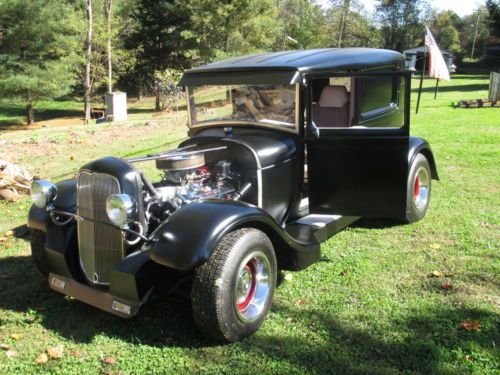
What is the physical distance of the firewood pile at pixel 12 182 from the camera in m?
6.63

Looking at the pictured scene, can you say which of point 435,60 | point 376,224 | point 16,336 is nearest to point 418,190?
point 376,224

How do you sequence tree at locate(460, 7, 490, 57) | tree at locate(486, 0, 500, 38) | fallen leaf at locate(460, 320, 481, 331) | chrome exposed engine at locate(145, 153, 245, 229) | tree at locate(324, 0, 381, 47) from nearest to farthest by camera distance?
fallen leaf at locate(460, 320, 481, 331), chrome exposed engine at locate(145, 153, 245, 229), tree at locate(486, 0, 500, 38), tree at locate(324, 0, 381, 47), tree at locate(460, 7, 490, 57)

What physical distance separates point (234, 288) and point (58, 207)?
166 cm

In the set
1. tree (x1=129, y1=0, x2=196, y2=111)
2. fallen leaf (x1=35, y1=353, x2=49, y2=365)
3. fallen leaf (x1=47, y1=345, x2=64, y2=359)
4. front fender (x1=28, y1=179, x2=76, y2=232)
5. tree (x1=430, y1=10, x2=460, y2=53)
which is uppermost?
tree (x1=430, y1=10, x2=460, y2=53)

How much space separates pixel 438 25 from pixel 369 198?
72.3 metres

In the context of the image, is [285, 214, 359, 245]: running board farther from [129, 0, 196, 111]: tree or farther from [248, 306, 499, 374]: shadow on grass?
[129, 0, 196, 111]: tree

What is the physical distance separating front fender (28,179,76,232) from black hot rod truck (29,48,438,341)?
1cm

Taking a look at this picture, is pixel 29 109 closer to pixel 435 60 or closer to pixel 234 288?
pixel 435 60

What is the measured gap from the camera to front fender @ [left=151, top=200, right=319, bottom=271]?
2.94 m

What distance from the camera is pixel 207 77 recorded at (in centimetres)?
465

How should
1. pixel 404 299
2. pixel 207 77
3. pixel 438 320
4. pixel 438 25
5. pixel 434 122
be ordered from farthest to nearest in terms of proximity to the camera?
pixel 438 25, pixel 434 122, pixel 207 77, pixel 404 299, pixel 438 320

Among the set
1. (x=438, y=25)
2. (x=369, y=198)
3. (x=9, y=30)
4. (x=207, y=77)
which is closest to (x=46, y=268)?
(x=207, y=77)

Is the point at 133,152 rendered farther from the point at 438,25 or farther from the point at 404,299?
the point at 438,25

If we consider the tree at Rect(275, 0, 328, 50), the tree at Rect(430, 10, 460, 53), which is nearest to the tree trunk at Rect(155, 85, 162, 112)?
the tree at Rect(275, 0, 328, 50)
